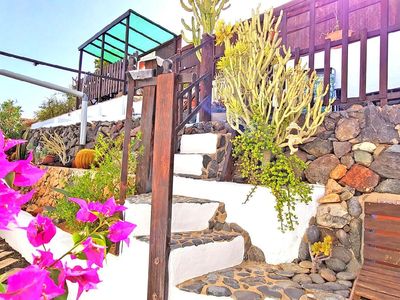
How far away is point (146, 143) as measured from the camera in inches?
107

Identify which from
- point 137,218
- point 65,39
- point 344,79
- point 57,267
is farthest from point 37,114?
point 57,267

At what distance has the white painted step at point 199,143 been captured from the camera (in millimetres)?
3421

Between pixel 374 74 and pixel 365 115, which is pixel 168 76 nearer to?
pixel 365 115

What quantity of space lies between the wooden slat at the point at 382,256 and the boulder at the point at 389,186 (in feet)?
1.54

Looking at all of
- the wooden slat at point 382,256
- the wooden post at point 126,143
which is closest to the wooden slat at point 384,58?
the wooden slat at point 382,256

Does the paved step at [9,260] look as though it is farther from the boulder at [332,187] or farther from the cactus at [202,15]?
the cactus at [202,15]

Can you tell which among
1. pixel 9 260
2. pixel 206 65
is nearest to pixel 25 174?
pixel 9 260

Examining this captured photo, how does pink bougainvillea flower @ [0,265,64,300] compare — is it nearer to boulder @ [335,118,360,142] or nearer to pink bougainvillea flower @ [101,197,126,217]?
pink bougainvillea flower @ [101,197,126,217]

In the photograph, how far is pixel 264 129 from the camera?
2.66 meters

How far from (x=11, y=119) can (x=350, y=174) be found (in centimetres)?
951

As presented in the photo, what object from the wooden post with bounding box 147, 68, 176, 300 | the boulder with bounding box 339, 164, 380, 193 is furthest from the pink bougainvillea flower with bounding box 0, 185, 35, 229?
the boulder with bounding box 339, 164, 380, 193

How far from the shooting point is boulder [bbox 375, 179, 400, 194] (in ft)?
7.31

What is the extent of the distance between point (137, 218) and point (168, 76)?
1138 mm

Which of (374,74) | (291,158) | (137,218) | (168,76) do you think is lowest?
(137,218)
